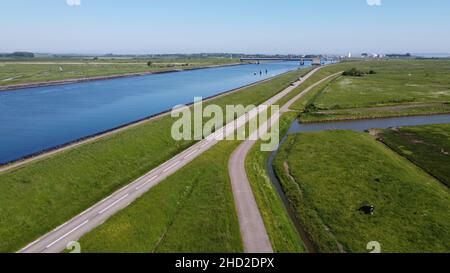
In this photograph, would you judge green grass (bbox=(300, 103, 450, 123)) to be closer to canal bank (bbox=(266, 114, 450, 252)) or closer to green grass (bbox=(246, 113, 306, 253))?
canal bank (bbox=(266, 114, 450, 252))

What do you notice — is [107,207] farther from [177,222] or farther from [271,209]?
[271,209]

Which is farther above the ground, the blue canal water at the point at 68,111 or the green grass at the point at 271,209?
the blue canal water at the point at 68,111

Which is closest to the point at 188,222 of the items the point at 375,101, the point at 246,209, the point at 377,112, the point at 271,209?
the point at 246,209

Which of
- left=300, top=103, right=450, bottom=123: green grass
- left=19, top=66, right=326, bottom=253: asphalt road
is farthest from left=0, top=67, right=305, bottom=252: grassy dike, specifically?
left=300, top=103, right=450, bottom=123: green grass

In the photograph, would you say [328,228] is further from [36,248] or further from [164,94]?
[164,94]

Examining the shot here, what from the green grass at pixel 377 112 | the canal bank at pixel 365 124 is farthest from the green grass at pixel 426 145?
the green grass at pixel 377 112

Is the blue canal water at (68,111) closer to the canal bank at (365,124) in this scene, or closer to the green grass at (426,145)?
the canal bank at (365,124)
